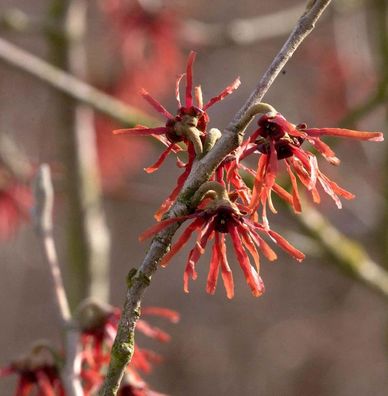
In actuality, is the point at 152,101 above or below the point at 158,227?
above

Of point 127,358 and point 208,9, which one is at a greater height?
point 208,9

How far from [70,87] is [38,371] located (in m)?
1.37

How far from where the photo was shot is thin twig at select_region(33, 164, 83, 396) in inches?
44.6

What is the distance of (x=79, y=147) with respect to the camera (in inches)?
109

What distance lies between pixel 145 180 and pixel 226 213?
192 inches

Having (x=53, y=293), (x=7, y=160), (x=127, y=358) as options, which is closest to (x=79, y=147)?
(x=7, y=160)

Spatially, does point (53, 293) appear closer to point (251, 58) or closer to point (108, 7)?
point (108, 7)

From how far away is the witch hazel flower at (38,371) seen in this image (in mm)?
1190

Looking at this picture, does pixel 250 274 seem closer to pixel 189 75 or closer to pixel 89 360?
pixel 189 75

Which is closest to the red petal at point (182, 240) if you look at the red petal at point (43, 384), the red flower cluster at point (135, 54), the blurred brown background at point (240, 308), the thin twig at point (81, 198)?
the red petal at point (43, 384)

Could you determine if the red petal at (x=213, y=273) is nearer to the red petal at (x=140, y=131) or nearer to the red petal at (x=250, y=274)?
the red petal at (x=250, y=274)

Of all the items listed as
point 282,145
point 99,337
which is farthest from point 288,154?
point 99,337

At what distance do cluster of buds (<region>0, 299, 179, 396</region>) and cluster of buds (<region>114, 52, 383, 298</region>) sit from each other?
11.9 inches

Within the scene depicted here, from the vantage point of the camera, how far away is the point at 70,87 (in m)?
2.45
